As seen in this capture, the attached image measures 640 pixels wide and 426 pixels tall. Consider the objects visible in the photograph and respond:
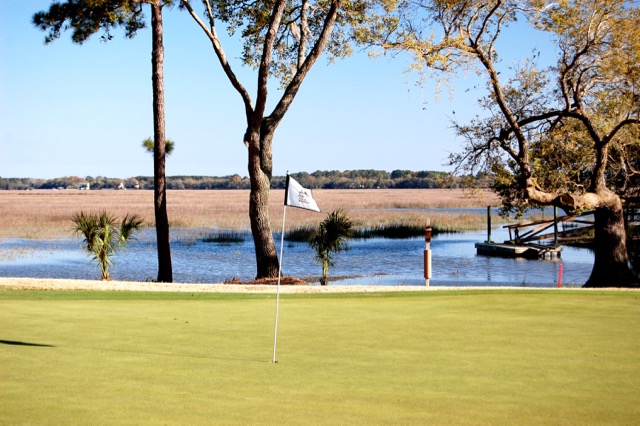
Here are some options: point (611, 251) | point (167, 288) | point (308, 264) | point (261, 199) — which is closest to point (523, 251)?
point (308, 264)

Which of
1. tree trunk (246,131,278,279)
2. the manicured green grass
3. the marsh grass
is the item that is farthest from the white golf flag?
the marsh grass

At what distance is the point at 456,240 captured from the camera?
187 ft

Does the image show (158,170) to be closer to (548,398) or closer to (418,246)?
(548,398)

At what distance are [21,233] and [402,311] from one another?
43638mm

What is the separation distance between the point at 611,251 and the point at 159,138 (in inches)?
594

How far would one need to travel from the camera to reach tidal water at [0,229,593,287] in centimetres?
3434

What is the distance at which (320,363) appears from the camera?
9.39m

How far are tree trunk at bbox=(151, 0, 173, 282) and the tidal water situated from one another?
4783 mm

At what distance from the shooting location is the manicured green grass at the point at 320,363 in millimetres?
7355

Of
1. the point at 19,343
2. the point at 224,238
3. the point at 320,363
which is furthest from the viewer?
the point at 224,238

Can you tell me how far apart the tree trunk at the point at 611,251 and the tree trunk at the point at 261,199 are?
1056cm

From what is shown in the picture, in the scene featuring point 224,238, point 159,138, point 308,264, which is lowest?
point 308,264

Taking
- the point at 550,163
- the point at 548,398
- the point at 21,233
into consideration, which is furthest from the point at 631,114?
the point at 21,233

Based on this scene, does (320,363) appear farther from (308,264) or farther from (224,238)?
(224,238)
